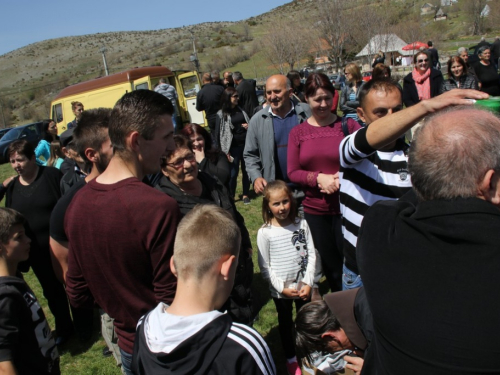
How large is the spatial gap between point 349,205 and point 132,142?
1435 millimetres

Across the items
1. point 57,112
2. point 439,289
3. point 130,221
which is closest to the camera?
point 439,289

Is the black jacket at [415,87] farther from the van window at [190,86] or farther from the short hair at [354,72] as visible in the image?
the van window at [190,86]

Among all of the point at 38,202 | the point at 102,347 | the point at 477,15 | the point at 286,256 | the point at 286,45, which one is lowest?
the point at 102,347

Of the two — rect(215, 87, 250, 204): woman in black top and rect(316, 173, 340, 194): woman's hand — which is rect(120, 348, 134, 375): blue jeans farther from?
rect(215, 87, 250, 204): woman in black top

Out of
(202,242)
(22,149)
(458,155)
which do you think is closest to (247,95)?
(22,149)

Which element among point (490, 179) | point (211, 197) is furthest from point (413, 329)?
point (211, 197)

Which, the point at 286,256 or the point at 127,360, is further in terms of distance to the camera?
the point at 286,256

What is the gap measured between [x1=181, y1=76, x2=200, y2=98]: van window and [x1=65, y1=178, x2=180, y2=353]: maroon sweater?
14.1 metres

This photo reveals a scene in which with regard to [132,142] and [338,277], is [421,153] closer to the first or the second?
[132,142]

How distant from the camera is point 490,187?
3.92 feet

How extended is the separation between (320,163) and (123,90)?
1215cm

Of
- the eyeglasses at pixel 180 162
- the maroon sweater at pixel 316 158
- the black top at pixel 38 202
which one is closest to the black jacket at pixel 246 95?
the black top at pixel 38 202

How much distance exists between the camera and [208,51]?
68.6 meters

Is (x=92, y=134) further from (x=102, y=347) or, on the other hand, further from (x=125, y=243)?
(x=102, y=347)
